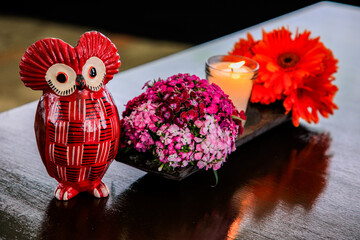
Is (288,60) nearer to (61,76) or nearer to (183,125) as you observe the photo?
(183,125)

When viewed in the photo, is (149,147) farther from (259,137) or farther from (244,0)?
(244,0)

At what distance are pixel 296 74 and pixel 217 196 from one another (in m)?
0.34

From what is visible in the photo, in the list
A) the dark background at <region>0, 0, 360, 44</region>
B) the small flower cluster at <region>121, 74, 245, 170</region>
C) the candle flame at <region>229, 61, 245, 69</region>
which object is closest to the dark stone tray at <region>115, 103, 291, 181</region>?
the small flower cluster at <region>121, 74, 245, 170</region>

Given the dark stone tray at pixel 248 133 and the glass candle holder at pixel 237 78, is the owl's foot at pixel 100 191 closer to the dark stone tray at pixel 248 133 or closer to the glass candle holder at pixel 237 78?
the dark stone tray at pixel 248 133

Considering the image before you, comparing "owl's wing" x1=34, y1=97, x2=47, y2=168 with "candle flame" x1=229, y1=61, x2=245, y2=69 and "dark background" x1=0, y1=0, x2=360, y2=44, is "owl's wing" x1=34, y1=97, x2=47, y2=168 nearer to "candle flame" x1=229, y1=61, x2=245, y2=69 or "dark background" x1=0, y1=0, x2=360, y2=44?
"candle flame" x1=229, y1=61, x2=245, y2=69

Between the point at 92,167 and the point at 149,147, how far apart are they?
4.0 inches

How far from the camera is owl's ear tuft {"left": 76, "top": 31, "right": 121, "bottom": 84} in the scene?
2.01 feet

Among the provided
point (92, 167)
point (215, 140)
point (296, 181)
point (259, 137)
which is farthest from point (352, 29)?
point (92, 167)

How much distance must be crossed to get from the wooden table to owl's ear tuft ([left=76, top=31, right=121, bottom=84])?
196 mm

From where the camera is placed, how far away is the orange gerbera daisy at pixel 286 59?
0.94 meters

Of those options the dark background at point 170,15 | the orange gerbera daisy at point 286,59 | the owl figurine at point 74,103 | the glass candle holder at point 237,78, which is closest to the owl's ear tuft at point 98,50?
the owl figurine at point 74,103

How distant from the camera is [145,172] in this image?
2.58ft

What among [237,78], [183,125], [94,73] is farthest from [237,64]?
[94,73]

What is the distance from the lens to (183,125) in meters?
0.70
